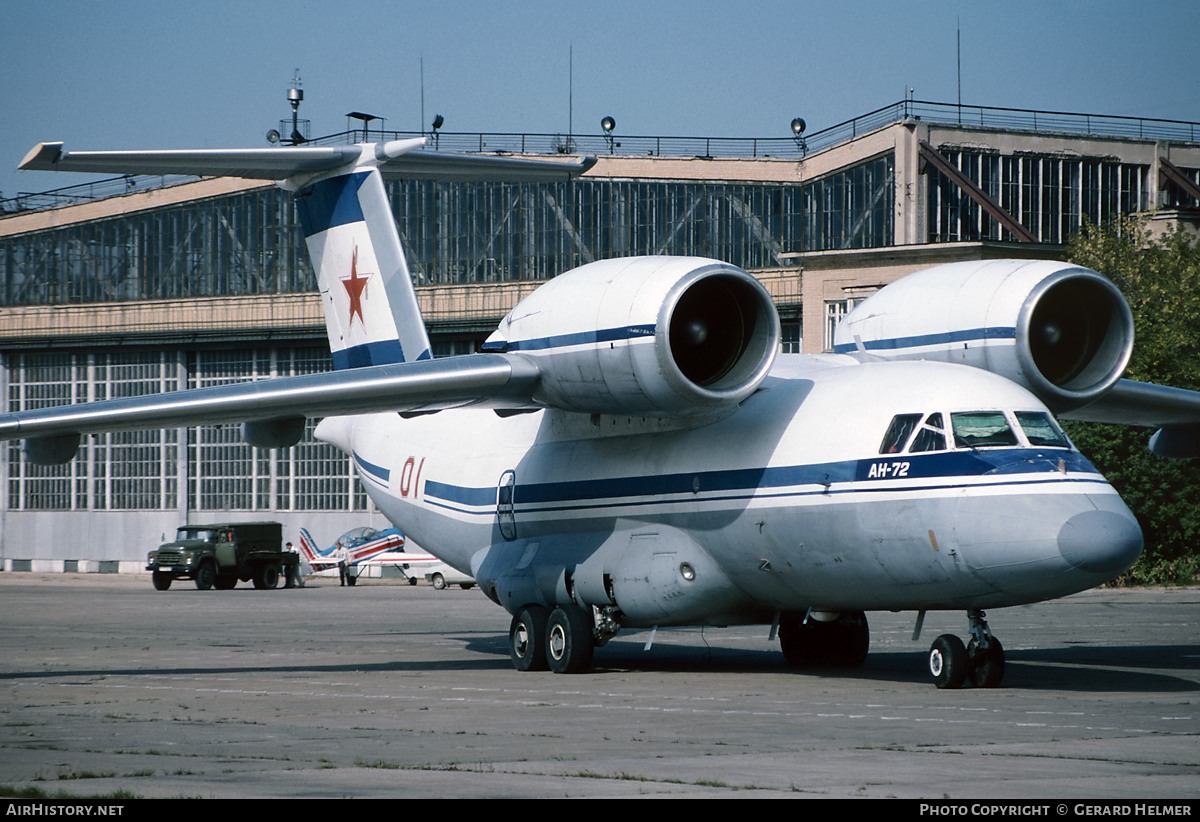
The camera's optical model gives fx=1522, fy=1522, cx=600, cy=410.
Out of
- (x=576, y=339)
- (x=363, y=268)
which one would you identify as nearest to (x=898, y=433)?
(x=576, y=339)

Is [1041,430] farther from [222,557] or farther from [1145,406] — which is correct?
[222,557]

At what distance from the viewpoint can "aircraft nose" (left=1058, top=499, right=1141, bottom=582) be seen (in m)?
13.8

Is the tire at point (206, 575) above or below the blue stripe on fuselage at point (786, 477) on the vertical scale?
below

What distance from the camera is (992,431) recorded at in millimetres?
14930

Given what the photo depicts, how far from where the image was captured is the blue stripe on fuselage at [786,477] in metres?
14.5

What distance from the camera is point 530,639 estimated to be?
60.7 feet

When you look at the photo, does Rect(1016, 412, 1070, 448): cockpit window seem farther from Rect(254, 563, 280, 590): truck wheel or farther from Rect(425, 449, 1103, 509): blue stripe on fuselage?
Rect(254, 563, 280, 590): truck wheel

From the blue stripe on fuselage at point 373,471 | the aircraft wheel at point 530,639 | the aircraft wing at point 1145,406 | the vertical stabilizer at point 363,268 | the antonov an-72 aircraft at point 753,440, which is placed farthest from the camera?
the blue stripe on fuselage at point 373,471

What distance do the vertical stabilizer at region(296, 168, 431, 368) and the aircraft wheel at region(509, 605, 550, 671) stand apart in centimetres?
454

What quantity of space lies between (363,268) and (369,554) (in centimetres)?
2885

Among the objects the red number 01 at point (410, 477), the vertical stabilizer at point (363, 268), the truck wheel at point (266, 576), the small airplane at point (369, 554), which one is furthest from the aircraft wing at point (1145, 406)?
the truck wheel at point (266, 576)

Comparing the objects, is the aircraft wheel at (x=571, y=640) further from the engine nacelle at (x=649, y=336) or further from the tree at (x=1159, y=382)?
the tree at (x=1159, y=382)

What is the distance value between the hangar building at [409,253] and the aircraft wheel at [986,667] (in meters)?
30.3
